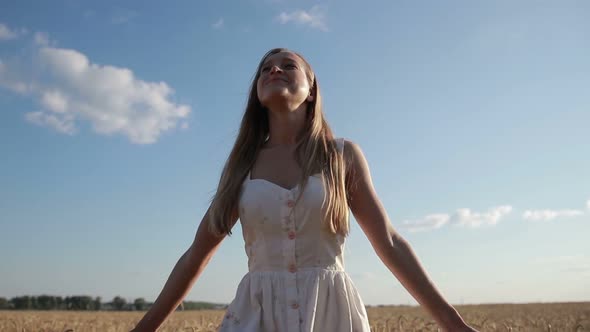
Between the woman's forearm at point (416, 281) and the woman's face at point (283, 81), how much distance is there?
898 mm

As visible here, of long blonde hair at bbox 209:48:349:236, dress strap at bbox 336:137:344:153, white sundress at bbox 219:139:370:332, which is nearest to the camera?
white sundress at bbox 219:139:370:332

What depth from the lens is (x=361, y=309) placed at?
97.3 inches

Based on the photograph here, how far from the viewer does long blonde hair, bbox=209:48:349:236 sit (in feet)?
8.29

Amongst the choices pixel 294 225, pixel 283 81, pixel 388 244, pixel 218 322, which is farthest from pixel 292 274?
pixel 218 322

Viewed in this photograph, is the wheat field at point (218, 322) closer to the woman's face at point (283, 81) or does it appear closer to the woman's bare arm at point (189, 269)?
the woman's bare arm at point (189, 269)

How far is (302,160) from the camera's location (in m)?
2.67

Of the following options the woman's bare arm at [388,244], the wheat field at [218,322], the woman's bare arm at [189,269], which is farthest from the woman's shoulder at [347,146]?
the wheat field at [218,322]

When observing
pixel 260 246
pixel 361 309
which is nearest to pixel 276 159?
pixel 260 246

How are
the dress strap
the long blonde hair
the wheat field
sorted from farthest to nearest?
the wheat field < the dress strap < the long blonde hair

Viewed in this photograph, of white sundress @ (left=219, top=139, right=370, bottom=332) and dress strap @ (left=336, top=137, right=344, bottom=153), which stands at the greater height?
dress strap @ (left=336, top=137, right=344, bottom=153)

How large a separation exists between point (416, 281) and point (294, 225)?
2.05 feet

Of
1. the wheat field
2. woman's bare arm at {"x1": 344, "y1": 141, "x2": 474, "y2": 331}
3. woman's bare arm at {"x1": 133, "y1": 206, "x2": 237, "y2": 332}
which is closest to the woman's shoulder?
woman's bare arm at {"x1": 344, "y1": 141, "x2": 474, "y2": 331}

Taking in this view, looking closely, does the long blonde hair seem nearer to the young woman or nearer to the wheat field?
the young woman

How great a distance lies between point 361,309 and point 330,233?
0.38 meters
